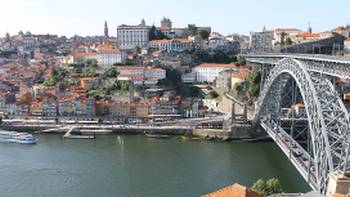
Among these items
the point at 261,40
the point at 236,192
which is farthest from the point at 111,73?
the point at 236,192

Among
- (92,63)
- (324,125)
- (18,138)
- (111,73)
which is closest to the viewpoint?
(324,125)

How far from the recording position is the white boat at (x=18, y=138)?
17.0 m

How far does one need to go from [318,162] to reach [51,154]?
964 cm

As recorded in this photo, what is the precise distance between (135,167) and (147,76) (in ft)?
39.1

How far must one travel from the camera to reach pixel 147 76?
2505 centimetres

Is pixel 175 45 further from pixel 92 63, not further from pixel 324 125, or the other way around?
pixel 324 125

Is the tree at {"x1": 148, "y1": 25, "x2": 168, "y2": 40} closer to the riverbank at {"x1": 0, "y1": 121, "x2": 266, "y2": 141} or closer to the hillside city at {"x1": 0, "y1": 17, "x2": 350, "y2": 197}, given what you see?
the hillside city at {"x1": 0, "y1": 17, "x2": 350, "y2": 197}

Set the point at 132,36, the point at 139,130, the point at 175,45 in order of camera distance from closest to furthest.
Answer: the point at 139,130, the point at 175,45, the point at 132,36

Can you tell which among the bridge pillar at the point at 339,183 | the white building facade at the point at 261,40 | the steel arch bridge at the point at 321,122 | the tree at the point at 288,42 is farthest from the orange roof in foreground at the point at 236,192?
the white building facade at the point at 261,40

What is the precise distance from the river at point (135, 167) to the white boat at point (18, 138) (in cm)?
33

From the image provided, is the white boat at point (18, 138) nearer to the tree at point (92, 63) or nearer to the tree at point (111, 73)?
the tree at point (111, 73)

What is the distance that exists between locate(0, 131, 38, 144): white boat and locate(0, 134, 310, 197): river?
335 millimetres

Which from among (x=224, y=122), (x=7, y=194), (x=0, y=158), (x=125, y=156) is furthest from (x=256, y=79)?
(x=7, y=194)

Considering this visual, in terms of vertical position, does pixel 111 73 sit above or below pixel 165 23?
below
